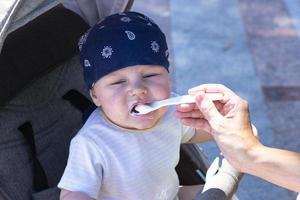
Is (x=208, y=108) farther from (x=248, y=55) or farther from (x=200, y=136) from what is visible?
(x=248, y=55)

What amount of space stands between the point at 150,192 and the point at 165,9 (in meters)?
2.83

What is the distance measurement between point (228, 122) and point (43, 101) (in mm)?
679

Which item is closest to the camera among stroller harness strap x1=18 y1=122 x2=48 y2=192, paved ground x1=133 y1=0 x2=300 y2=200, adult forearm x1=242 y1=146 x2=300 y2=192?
adult forearm x1=242 y1=146 x2=300 y2=192

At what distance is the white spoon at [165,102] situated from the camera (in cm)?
157

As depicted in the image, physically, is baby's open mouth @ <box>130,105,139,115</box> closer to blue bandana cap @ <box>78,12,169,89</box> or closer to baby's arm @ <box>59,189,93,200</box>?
blue bandana cap @ <box>78,12,169,89</box>

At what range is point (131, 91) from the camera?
1655 mm

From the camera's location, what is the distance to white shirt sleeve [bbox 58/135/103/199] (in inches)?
64.2

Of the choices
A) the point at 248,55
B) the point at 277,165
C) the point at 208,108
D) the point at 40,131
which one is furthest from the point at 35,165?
the point at 248,55

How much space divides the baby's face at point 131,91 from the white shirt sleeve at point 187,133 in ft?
0.65

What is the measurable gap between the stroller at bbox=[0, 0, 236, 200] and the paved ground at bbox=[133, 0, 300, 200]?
1206mm

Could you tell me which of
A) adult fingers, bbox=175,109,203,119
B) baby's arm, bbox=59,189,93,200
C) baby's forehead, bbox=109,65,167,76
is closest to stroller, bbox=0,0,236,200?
baby's arm, bbox=59,189,93,200

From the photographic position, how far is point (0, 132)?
1.75 meters

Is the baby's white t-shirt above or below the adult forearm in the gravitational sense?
below

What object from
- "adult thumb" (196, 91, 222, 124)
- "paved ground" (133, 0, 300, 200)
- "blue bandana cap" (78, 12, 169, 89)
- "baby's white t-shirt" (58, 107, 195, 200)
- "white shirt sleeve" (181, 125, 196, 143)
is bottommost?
"paved ground" (133, 0, 300, 200)
